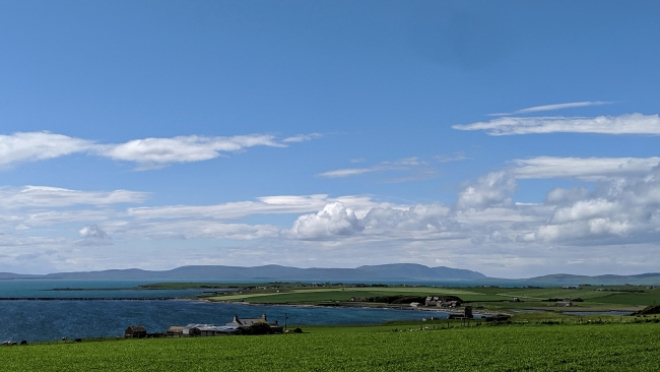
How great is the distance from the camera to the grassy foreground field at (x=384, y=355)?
41.6 metres

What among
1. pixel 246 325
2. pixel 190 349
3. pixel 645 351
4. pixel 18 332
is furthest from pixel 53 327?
pixel 645 351

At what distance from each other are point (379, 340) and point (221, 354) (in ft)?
58.3

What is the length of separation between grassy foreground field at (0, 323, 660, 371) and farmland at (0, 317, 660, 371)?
6 cm

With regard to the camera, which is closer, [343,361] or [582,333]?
[343,361]

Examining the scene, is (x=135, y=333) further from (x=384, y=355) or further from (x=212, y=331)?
(x=384, y=355)

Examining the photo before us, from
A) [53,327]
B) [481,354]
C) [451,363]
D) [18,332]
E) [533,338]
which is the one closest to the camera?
[451,363]

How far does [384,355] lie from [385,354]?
0.74 meters

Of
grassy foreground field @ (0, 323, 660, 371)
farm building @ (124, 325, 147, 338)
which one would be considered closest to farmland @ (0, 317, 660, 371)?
grassy foreground field @ (0, 323, 660, 371)

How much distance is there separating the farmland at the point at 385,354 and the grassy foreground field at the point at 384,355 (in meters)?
0.06

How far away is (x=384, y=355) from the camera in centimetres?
4766

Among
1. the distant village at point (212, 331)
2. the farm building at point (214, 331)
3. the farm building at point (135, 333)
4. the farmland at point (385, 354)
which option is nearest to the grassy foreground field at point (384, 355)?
the farmland at point (385, 354)

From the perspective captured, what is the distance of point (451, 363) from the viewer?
42812 mm

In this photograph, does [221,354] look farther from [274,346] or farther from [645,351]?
[645,351]

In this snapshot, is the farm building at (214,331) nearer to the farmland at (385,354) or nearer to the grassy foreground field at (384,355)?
the farmland at (385,354)
